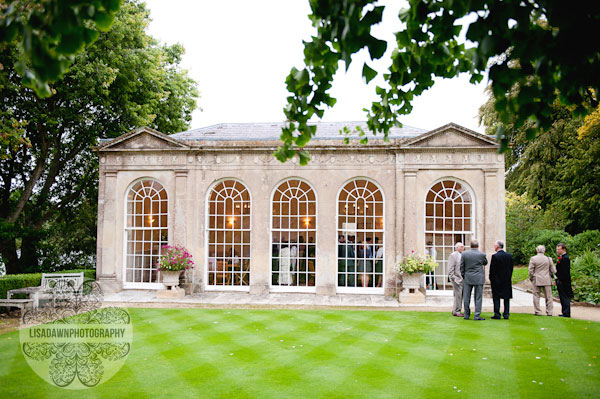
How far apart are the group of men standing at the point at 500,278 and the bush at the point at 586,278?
2.87m

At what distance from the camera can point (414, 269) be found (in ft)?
41.9

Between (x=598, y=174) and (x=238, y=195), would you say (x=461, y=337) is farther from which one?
(x=598, y=174)

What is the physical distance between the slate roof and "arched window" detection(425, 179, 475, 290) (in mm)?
2301

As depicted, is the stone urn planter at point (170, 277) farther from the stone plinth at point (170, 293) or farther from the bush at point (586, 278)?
the bush at point (586, 278)

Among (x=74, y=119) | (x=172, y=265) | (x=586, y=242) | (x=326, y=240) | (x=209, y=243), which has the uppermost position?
(x=74, y=119)

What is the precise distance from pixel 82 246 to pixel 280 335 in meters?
18.0

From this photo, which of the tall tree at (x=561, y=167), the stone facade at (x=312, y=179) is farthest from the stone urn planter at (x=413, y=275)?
the tall tree at (x=561, y=167)

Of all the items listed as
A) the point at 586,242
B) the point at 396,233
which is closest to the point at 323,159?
the point at 396,233

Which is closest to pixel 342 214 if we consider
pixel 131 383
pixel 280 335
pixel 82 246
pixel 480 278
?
pixel 480 278

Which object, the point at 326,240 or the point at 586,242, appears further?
the point at 586,242

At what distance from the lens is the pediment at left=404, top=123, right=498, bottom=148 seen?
534 inches

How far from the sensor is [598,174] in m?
19.2

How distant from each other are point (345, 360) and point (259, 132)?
35.0 ft

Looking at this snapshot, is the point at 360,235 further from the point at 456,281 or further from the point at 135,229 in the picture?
the point at 135,229
